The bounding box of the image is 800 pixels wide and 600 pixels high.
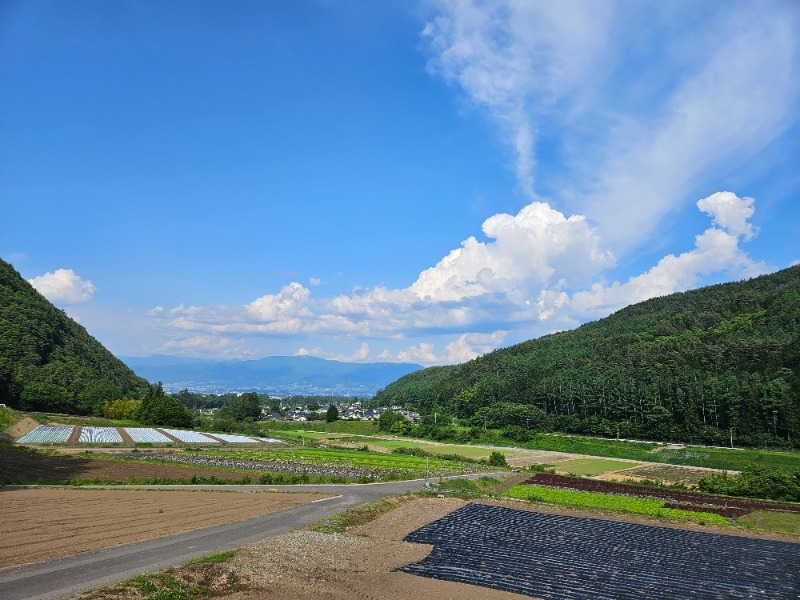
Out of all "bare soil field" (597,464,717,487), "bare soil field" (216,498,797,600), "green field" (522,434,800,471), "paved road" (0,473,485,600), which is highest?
"green field" (522,434,800,471)

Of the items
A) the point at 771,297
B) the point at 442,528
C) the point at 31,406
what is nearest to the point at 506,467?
the point at 442,528

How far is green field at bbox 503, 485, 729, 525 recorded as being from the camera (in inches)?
1154

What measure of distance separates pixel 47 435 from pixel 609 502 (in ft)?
198

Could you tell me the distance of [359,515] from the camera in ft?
88.1

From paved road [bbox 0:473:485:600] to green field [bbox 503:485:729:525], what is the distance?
14997 millimetres

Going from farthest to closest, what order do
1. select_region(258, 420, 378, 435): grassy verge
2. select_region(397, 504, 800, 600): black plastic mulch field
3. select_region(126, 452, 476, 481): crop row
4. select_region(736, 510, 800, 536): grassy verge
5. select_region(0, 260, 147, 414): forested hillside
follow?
select_region(258, 420, 378, 435): grassy verge, select_region(0, 260, 147, 414): forested hillside, select_region(126, 452, 476, 481): crop row, select_region(736, 510, 800, 536): grassy verge, select_region(397, 504, 800, 600): black plastic mulch field

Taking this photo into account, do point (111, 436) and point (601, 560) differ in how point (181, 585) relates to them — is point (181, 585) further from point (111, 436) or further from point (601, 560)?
point (111, 436)

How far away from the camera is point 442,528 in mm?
24594

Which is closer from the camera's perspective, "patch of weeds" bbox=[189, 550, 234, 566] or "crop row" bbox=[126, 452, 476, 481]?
"patch of weeds" bbox=[189, 550, 234, 566]

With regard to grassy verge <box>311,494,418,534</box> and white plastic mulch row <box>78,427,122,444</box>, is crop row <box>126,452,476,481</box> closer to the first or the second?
grassy verge <box>311,494,418,534</box>

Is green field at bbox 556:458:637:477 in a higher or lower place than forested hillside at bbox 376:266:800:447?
lower

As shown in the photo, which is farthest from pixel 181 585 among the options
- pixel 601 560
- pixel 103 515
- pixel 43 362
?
pixel 43 362

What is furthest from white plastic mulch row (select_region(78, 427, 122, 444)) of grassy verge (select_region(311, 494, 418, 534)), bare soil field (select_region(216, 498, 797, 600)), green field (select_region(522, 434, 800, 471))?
green field (select_region(522, 434, 800, 471))

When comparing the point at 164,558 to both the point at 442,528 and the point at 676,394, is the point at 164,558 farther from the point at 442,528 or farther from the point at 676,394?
the point at 676,394
